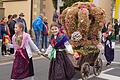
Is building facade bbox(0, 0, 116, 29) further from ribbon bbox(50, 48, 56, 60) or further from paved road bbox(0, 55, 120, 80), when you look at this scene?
ribbon bbox(50, 48, 56, 60)

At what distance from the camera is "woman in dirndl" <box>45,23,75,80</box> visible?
25.5 ft

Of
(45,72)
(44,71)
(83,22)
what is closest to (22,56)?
(83,22)

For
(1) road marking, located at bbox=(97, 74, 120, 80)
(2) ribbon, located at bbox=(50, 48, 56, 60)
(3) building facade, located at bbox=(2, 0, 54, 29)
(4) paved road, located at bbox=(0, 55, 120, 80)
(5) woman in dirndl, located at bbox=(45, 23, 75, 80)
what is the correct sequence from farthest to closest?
(3) building facade, located at bbox=(2, 0, 54, 29), (1) road marking, located at bbox=(97, 74, 120, 80), (4) paved road, located at bbox=(0, 55, 120, 80), (2) ribbon, located at bbox=(50, 48, 56, 60), (5) woman in dirndl, located at bbox=(45, 23, 75, 80)

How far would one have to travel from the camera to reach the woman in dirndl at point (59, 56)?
7781mm

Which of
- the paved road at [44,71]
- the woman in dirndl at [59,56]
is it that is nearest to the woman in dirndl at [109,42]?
the paved road at [44,71]

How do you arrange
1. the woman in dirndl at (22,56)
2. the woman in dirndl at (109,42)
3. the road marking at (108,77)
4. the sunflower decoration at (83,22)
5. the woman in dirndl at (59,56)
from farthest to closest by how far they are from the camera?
the woman in dirndl at (109,42)
the road marking at (108,77)
the sunflower decoration at (83,22)
the woman in dirndl at (59,56)
the woman in dirndl at (22,56)

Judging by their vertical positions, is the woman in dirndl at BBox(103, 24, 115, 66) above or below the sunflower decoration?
below

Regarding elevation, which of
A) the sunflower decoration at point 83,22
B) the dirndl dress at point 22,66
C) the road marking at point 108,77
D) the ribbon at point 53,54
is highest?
the sunflower decoration at point 83,22

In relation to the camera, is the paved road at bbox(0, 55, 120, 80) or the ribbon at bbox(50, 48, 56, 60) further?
the paved road at bbox(0, 55, 120, 80)

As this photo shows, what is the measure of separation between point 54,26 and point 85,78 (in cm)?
256

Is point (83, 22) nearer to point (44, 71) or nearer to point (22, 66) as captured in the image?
point (44, 71)

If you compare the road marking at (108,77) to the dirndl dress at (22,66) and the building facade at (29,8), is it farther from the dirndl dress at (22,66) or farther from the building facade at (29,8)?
the building facade at (29,8)

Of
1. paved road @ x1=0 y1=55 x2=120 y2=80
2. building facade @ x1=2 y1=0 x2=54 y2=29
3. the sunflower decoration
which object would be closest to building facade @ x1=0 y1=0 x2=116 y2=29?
building facade @ x1=2 y1=0 x2=54 y2=29

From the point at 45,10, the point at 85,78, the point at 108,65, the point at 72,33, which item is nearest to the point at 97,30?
the point at 72,33
